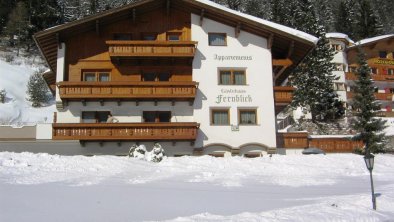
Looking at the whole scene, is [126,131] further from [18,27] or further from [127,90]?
[18,27]

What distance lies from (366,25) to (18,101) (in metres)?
59.3

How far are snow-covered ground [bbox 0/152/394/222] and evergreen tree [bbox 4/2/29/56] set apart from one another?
53.7 meters

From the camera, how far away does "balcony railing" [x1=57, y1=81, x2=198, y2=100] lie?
2733 centimetres

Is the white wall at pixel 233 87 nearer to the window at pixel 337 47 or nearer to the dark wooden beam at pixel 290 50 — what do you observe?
the dark wooden beam at pixel 290 50

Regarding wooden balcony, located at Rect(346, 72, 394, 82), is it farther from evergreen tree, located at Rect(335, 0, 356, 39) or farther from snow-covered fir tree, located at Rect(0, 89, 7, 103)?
snow-covered fir tree, located at Rect(0, 89, 7, 103)

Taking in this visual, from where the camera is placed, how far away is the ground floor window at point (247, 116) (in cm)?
2903

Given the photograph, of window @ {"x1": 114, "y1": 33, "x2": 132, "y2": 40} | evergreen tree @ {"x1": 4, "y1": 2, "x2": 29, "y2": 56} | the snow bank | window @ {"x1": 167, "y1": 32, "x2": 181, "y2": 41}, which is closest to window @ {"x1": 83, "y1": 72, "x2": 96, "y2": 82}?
window @ {"x1": 114, "y1": 33, "x2": 132, "y2": 40}

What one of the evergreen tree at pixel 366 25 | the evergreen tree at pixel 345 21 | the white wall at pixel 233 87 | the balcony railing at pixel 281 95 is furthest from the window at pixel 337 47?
the balcony railing at pixel 281 95

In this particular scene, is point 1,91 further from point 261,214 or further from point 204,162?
point 261,214

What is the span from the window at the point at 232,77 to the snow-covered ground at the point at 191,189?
838 centimetres

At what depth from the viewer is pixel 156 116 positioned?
2909 cm

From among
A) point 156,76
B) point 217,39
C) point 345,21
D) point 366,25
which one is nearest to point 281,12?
point 366,25

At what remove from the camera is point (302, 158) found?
75.0 ft

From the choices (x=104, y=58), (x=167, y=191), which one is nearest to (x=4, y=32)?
(x=104, y=58)
